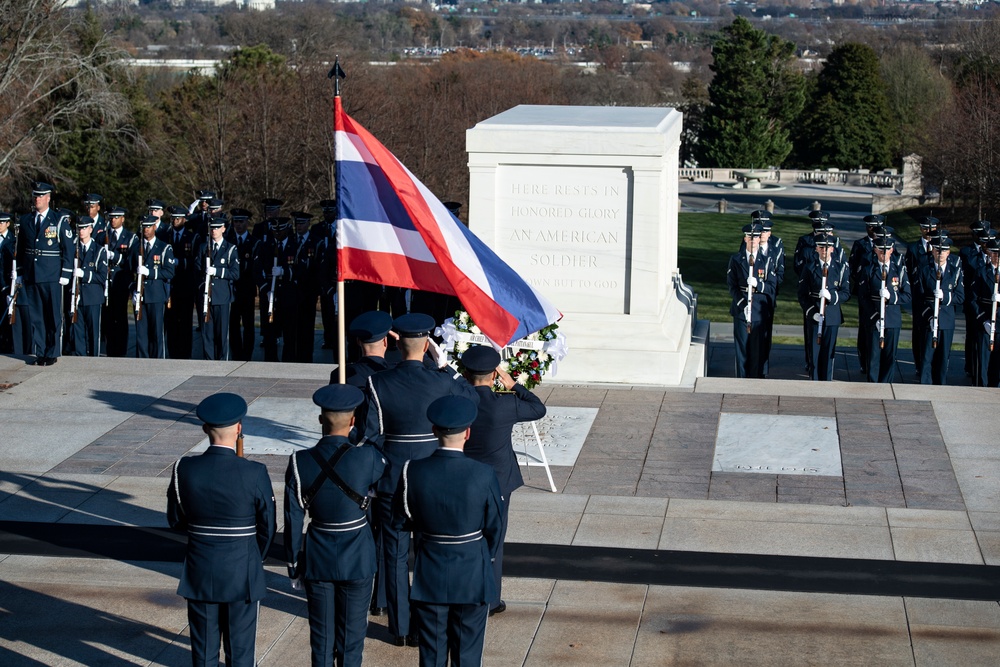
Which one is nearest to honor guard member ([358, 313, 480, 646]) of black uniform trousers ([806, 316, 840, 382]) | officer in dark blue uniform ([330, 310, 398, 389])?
officer in dark blue uniform ([330, 310, 398, 389])

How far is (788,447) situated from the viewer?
1015 centimetres

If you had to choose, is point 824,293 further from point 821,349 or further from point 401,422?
point 401,422

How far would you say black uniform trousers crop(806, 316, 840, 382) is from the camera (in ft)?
43.3

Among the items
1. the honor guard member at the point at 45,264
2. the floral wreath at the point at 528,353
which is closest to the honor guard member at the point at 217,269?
the honor guard member at the point at 45,264

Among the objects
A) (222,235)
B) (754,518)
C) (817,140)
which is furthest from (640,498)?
(817,140)

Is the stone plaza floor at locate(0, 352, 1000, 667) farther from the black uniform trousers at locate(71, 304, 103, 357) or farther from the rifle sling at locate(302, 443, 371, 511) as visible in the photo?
the black uniform trousers at locate(71, 304, 103, 357)

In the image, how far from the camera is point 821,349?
13.3 m

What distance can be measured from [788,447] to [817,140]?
195 feet

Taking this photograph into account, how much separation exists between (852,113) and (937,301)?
5394 centimetres

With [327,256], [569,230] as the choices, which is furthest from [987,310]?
[327,256]

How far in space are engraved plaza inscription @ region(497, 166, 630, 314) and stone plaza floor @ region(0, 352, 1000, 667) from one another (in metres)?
0.90

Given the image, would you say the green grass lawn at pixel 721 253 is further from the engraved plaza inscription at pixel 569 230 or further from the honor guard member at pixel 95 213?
the honor guard member at pixel 95 213

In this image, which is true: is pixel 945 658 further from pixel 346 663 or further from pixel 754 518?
pixel 346 663

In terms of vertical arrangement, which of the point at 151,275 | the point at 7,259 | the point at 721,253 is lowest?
the point at 721,253
